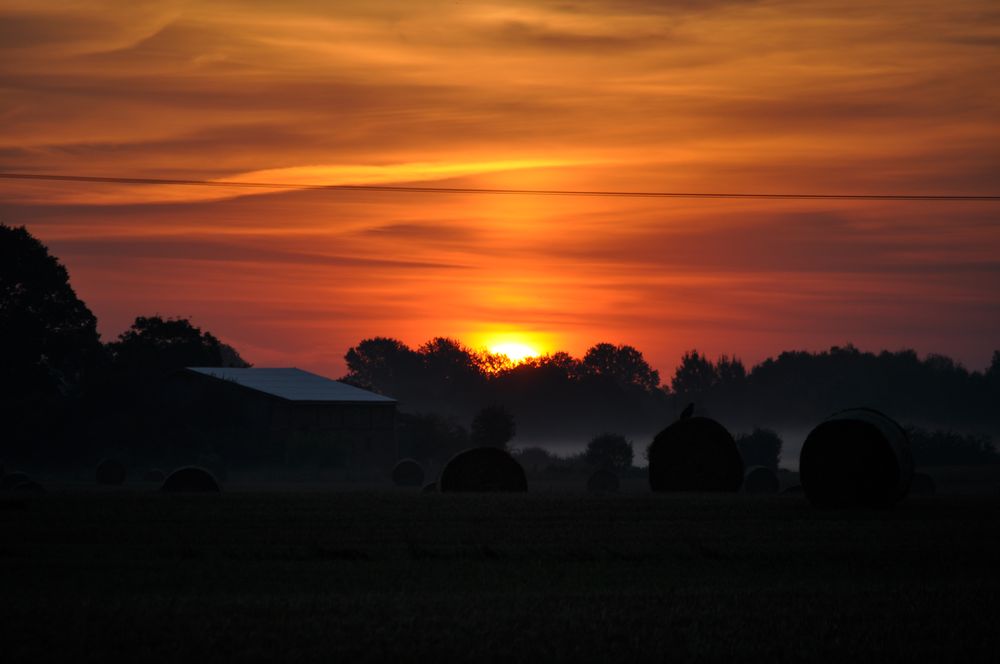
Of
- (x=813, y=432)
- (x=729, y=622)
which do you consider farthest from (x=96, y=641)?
(x=813, y=432)

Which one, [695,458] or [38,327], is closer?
[695,458]

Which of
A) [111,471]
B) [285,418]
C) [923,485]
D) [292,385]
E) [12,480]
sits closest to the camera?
[923,485]

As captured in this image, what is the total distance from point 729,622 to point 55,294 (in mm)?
91313

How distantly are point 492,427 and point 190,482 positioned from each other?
170ft

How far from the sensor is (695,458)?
44.2 metres

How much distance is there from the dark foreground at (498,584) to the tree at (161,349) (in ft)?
218

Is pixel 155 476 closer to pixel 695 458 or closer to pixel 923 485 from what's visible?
pixel 923 485

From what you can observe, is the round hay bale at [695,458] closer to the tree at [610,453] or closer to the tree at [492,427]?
the tree at [610,453]

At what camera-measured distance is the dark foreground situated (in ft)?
52.3

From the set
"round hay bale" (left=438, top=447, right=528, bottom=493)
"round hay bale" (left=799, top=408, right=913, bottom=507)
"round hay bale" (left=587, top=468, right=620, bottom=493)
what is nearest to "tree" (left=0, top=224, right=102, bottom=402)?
"round hay bale" (left=587, top=468, right=620, bottom=493)

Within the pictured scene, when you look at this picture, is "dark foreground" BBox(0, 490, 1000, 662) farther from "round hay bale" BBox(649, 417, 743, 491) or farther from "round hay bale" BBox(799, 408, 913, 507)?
"round hay bale" BBox(649, 417, 743, 491)

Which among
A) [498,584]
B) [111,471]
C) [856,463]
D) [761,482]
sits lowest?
[498,584]

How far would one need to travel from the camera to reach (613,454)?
3686 inches

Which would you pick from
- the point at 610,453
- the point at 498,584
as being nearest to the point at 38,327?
the point at 610,453
